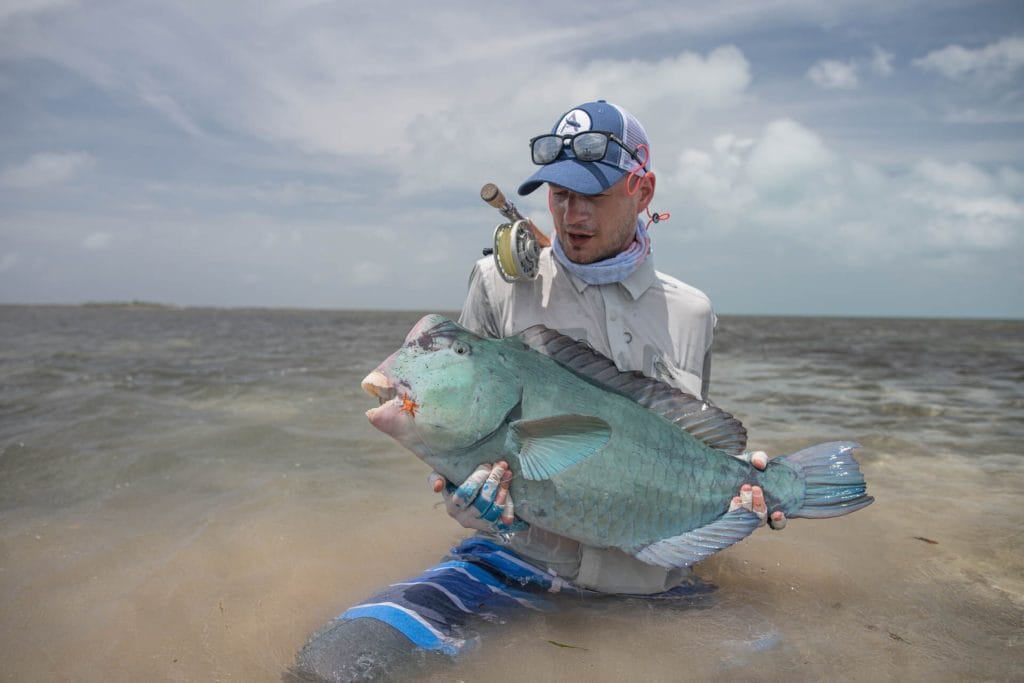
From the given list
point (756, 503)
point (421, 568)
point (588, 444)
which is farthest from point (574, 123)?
point (421, 568)

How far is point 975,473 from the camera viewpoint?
5691mm

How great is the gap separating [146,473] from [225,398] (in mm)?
4167

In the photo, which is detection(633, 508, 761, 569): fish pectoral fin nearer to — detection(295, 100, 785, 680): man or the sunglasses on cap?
detection(295, 100, 785, 680): man

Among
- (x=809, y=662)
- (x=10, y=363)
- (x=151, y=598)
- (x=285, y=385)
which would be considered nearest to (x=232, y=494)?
(x=151, y=598)

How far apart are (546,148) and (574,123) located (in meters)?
0.17

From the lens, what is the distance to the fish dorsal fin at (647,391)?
2.76 meters

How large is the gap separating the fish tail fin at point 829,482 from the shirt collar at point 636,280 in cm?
102

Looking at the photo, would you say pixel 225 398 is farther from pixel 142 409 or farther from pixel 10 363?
pixel 10 363

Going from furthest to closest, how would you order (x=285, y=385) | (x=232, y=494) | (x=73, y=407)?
(x=285, y=385) → (x=73, y=407) → (x=232, y=494)

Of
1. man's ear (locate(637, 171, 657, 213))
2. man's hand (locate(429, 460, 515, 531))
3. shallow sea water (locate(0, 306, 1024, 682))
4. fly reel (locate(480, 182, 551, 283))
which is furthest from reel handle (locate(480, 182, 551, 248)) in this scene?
shallow sea water (locate(0, 306, 1024, 682))

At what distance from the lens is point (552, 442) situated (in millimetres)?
2447

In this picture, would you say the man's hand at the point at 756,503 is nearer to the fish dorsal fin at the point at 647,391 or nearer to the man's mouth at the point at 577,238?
the fish dorsal fin at the point at 647,391

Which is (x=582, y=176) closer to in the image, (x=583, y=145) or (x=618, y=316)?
(x=583, y=145)

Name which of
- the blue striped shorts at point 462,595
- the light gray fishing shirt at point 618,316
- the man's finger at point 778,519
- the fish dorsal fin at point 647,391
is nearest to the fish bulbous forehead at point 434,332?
the fish dorsal fin at point 647,391
